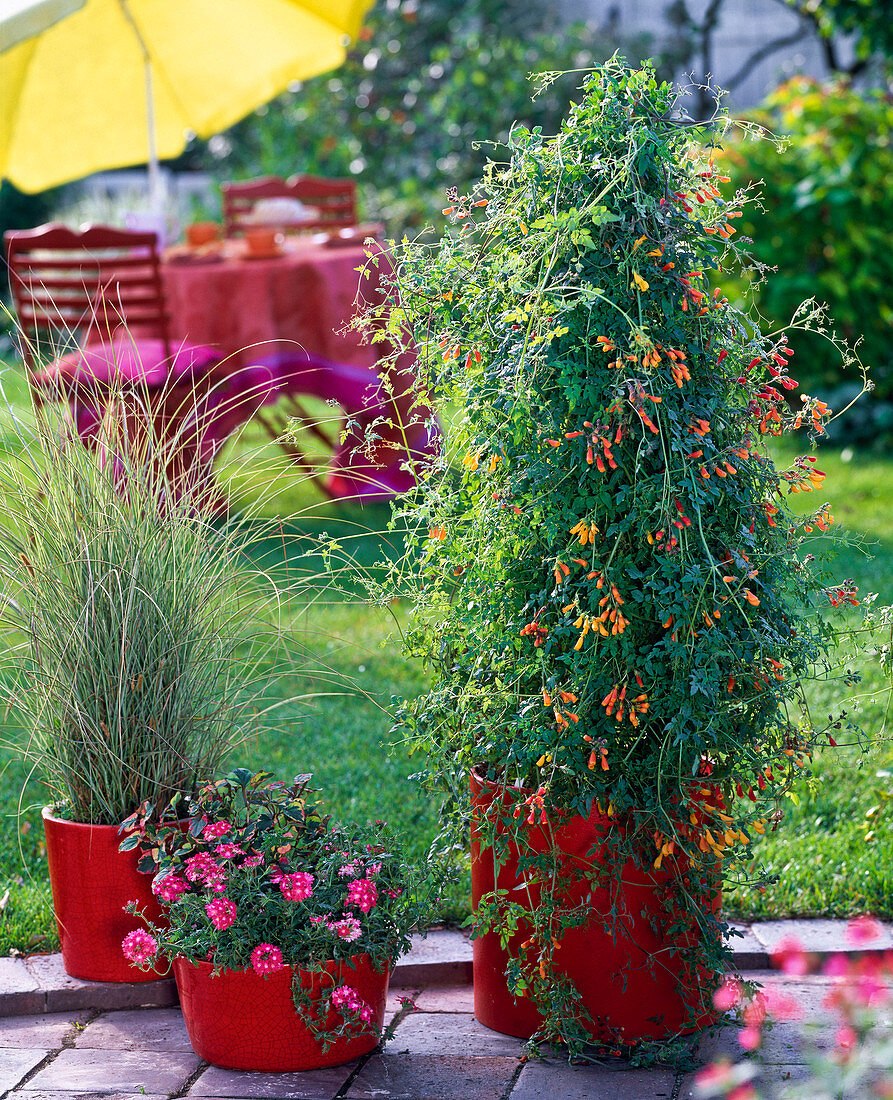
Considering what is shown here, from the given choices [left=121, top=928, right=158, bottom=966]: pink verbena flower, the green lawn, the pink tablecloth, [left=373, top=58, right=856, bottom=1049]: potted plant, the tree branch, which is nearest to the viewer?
[left=373, top=58, right=856, bottom=1049]: potted plant

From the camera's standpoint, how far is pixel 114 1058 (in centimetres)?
225

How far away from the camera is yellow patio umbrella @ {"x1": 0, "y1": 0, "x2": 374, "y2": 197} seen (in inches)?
245

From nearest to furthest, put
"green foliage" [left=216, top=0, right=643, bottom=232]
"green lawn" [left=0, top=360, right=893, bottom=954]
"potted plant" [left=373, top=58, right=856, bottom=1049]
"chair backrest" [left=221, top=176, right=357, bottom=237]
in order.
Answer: "potted plant" [left=373, top=58, right=856, bottom=1049] → "green lawn" [left=0, top=360, right=893, bottom=954] → "chair backrest" [left=221, top=176, right=357, bottom=237] → "green foliage" [left=216, top=0, right=643, bottom=232]

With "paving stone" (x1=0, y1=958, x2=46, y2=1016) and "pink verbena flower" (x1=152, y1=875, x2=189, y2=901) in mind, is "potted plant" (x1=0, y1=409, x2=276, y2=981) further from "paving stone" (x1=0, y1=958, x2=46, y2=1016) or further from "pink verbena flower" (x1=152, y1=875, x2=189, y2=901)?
"pink verbena flower" (x1=152, y1=875, x2=189, y2=901)

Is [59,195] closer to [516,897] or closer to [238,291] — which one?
[238,291]

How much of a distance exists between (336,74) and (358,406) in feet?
18.9

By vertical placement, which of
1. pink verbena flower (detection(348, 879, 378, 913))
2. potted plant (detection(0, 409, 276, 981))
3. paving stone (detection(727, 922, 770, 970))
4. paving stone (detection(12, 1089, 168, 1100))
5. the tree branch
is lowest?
paving stone (detection(727, 922, 770, 970))

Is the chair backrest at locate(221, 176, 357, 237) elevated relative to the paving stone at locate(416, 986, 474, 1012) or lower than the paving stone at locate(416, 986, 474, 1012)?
elevated

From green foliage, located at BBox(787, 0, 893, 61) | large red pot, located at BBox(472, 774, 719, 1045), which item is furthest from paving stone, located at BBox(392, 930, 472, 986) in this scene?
green foliage, located at BBox(787, 0, 893, 61)

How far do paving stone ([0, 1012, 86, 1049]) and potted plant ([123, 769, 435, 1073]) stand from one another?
265 mm

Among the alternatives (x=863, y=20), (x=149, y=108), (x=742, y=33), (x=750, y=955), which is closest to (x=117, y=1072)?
(x=750, y=955)

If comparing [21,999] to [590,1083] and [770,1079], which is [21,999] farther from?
[770,1079]

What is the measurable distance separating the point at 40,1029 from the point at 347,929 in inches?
30.1

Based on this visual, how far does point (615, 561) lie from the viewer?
81.0 inches
